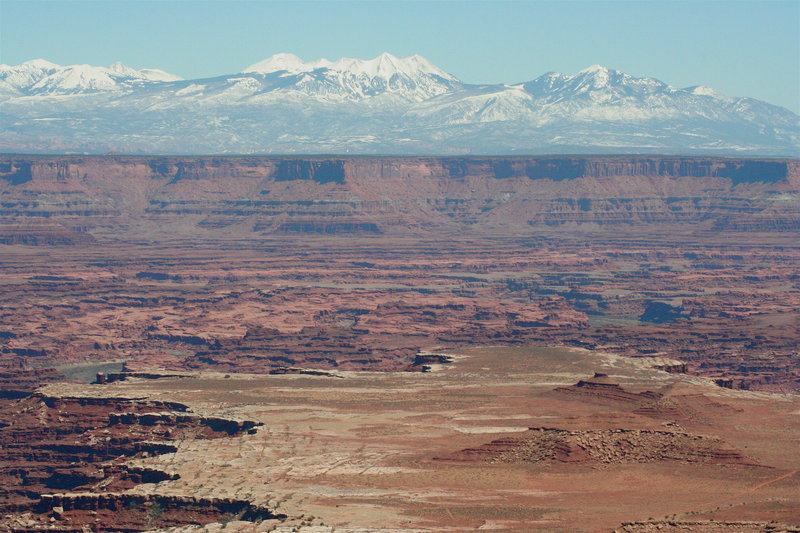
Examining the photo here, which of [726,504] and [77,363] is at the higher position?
[726,504]

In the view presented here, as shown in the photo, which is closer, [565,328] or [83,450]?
[83,450]

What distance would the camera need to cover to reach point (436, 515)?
76562mm

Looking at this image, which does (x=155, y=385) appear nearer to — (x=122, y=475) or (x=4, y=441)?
(x=4, y=441)

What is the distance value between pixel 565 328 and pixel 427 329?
17420mm

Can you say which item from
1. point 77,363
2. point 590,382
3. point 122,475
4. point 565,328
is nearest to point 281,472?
A: point 122,475

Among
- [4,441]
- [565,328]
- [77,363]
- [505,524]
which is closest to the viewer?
[505,524]

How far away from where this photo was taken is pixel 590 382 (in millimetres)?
113250

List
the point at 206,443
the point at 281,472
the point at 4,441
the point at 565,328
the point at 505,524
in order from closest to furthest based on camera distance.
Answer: the point at 505,524, the point at 281,472, the point at 206,443, the point at 4,441, the point at 565,328

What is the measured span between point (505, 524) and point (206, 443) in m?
27.9

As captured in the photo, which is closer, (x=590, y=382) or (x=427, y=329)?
(x=590, y=382)

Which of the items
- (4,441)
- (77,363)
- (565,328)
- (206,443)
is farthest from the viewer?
(565,328)

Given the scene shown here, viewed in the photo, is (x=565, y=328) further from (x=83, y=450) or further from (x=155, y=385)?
(x=83, y=450)

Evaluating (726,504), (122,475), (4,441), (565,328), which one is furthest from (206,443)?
(565,328)

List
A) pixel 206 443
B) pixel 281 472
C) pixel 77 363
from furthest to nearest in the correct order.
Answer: pixel 77 363
pixel 206 443
pixel 281 472
